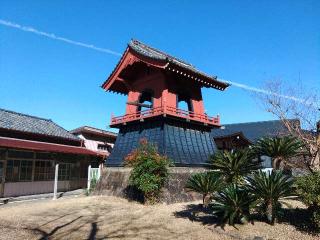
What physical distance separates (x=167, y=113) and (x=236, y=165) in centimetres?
748

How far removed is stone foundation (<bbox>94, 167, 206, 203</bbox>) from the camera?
17.9 m

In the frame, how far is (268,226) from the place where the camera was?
35.8ft

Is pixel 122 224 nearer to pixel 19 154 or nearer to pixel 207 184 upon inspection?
pixel 207 184

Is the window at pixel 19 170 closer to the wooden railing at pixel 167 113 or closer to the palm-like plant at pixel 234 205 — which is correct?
the wooden railing at pixel 167 113

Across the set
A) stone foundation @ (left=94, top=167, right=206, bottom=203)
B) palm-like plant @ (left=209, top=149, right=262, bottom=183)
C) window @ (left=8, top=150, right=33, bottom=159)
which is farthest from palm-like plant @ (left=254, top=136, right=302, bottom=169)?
window @ (left=8, top=150, right=33, bottom=159)

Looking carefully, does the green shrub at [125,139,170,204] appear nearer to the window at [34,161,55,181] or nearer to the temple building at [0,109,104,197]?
the temple building at [0,109,104,197]

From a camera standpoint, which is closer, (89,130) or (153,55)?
(153,55)

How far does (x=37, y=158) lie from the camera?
23.4 m

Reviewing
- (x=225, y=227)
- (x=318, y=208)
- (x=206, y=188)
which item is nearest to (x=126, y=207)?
(x=206, y=188)

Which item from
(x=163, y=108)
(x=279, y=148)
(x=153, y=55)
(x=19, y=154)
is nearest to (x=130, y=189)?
(x=163, y=108)

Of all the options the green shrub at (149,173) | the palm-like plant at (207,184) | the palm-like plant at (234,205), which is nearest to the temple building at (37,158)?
the green shrub at (149,173)

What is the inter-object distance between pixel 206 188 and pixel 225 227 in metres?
2.27

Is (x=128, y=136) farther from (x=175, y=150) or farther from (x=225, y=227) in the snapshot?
(x=225, y=227)

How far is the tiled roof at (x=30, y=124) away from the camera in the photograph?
2366cm
